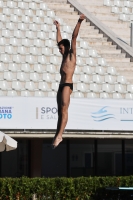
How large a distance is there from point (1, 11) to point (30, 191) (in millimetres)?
10409

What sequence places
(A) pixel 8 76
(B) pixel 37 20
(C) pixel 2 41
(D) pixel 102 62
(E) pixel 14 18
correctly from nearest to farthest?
(A) pixel 8 76 < (C) pixel 2 41 < (D) pixel 102 62 < (E) pixel 14 18 < (B) pixel 37 20

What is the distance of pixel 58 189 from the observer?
60.2 ft

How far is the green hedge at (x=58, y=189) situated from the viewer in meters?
18.0

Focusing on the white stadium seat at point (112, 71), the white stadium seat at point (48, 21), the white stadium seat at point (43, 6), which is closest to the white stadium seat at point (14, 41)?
the white stadium seat at point (48, 21)

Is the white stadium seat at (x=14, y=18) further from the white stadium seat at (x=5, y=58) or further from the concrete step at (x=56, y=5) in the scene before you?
the concrete step at (x=56, y=5)

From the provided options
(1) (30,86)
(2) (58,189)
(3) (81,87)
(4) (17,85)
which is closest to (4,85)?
(4) (17,85)

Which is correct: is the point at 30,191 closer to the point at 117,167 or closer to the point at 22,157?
the point at 22,157

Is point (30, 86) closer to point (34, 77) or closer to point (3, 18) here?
point (34, 77)

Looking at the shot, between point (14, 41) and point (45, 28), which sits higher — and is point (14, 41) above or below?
below

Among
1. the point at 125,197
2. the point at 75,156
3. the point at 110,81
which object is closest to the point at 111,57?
the point at 110,81

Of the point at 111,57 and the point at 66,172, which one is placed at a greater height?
the point at 111,57

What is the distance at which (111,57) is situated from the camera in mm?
25703

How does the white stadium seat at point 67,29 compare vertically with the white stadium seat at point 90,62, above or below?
above

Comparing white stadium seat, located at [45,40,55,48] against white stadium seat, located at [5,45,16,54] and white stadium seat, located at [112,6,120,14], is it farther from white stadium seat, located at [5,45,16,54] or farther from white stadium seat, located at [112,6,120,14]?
white stadium seat, located at [112,6,120,14]
